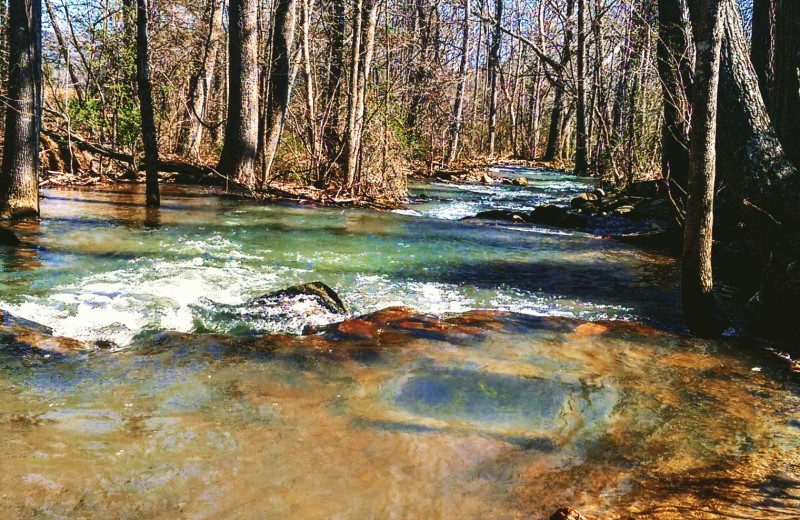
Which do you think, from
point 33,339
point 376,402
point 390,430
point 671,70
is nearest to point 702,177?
point 376,402

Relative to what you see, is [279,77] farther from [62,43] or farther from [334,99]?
[62,43]

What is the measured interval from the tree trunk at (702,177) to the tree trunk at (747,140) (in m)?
1.31

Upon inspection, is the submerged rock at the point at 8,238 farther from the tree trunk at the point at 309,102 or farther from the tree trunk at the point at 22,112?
the tree trunk at the point at 309,102

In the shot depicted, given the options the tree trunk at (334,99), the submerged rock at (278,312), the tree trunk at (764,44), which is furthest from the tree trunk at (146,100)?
the tree trunk at (764,44)

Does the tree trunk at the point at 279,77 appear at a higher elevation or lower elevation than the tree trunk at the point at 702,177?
higher

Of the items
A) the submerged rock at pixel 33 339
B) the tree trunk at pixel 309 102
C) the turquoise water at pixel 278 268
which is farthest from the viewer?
the tree trunk at pixel 309 102

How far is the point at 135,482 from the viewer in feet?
8.71

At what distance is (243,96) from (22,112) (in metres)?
6.39

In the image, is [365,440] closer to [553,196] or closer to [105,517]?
[105,517]

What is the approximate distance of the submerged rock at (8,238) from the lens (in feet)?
24.8

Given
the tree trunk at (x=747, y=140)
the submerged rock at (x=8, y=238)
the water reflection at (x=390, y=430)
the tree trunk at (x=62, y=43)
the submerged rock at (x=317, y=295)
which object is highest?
the tree trunk at (x=62, y=43)

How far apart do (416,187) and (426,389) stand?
48.1 feet

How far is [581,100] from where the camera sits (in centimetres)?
2028

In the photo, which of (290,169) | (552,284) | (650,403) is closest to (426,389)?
(650,403)
